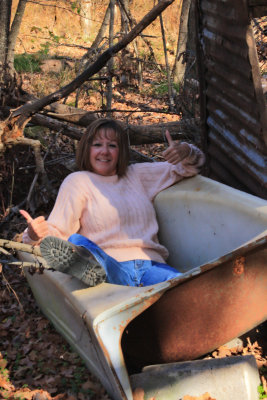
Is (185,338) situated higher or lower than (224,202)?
lower

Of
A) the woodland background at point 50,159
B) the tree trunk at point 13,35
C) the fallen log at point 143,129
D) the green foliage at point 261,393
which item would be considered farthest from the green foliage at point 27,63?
the green foliage at point 261,393

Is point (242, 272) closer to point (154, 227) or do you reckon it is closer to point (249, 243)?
point (249, 243)

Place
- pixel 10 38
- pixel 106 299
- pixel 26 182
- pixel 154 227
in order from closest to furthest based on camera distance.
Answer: pixel 106 299 → pixel 154 227 → pixel 26 182 → pixel 10 38

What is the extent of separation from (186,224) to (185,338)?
111 centimetres

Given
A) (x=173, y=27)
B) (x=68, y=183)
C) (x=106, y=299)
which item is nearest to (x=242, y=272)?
(x=106, y=299)

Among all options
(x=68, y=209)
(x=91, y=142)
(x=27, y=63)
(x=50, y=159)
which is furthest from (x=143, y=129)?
(x=27, y=63)

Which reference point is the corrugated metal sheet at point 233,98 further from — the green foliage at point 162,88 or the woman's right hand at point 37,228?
the green foliage at point 162,88

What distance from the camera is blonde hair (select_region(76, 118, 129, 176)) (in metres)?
3.44

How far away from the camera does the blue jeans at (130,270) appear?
2.91 meters

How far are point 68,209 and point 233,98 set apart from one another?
1.48m

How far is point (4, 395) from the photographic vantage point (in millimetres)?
2799

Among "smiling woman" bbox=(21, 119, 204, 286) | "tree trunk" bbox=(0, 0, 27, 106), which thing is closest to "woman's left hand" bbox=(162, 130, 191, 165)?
"smiling woman" bbox=(21, 119, 204, 286)

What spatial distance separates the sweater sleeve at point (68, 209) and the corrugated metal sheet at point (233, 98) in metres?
1.21

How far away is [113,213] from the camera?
3301 millimetres
